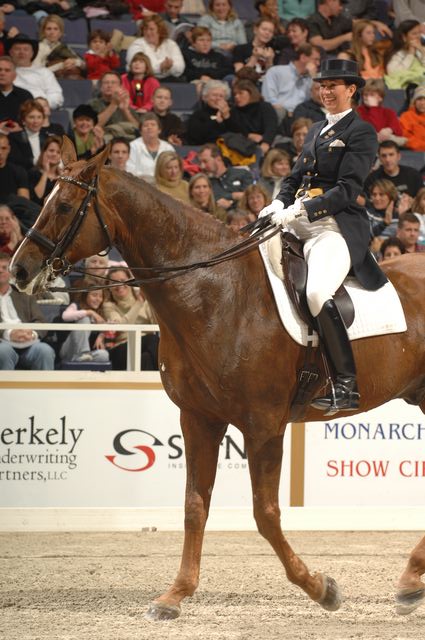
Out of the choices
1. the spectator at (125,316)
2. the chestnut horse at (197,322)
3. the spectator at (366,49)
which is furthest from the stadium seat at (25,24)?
the chestnut horse at (197,322)

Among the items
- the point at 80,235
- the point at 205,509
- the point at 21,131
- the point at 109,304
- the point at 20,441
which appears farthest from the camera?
the point at 21,131

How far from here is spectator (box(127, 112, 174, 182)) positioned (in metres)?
11.6

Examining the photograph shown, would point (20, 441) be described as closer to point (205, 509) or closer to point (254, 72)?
point (205, 509)

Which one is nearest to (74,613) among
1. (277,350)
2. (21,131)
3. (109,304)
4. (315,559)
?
(277,350)

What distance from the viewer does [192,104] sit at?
13.4 m

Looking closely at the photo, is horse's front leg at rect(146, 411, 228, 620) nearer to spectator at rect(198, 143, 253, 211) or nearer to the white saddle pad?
the white saddle pad

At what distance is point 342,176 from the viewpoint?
5.82 m

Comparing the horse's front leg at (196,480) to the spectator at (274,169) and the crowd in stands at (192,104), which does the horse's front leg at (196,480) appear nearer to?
the crowd in stands at (192,104)

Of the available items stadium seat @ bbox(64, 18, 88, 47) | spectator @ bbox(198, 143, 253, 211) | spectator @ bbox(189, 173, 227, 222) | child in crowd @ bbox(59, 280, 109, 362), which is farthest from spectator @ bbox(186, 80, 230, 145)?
child in crowd @ bbox(59, 280, 109, 362)

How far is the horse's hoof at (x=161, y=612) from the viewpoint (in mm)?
5477

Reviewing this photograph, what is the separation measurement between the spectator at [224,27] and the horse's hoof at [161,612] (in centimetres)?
992

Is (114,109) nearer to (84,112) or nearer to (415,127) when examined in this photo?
(84,112)

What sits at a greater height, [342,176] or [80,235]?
[342,176]

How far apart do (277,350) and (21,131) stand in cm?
671
